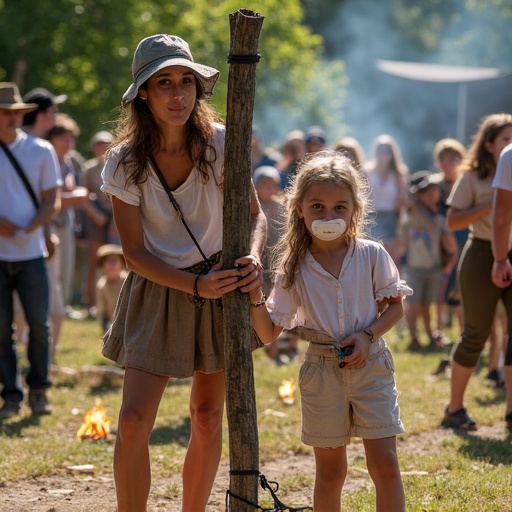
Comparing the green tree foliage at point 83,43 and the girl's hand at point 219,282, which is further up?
the green tree foliage at point 83,43

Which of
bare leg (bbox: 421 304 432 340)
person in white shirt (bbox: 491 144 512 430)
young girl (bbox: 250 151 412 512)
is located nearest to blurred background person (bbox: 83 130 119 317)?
bare leg (bbox: 421 304 432 340)

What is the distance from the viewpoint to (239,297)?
405cm

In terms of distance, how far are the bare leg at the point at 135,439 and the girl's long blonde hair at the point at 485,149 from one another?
143 inches

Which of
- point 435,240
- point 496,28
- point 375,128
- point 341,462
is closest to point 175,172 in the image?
point 341,462

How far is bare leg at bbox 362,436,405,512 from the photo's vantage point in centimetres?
422

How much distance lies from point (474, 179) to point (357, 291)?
10.2 feet

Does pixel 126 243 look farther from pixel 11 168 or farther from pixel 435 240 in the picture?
pixel 435 240

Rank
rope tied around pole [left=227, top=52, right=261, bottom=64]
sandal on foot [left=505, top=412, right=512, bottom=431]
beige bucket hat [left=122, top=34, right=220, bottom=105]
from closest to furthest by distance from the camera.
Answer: rope tied around pole [left=227, top=52, right=261, bottom=64] < beige bucket hat [left=122, top=34, right=220, bottom=105] < sandal on foot [left=505, top=412, right=512, bottom=431]

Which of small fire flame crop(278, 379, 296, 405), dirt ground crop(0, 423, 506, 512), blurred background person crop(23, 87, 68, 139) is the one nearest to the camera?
dirt ground crop(0, 423, 506, 512)

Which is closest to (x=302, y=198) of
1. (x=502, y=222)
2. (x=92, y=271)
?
(x=502, y=222)

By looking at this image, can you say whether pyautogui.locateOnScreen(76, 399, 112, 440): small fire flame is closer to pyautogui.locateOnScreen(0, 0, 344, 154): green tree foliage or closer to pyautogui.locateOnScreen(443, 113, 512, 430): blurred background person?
pyautogui.locateOnScreen(443, 113, 512, 430): blurred background person

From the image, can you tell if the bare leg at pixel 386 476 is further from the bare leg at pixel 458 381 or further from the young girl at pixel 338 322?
the bare leg at pixel 458 381

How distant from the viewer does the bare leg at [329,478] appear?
4.41m

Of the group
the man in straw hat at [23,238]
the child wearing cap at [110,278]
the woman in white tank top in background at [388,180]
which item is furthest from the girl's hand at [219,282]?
the woman in white tank top in background at [388,180]
